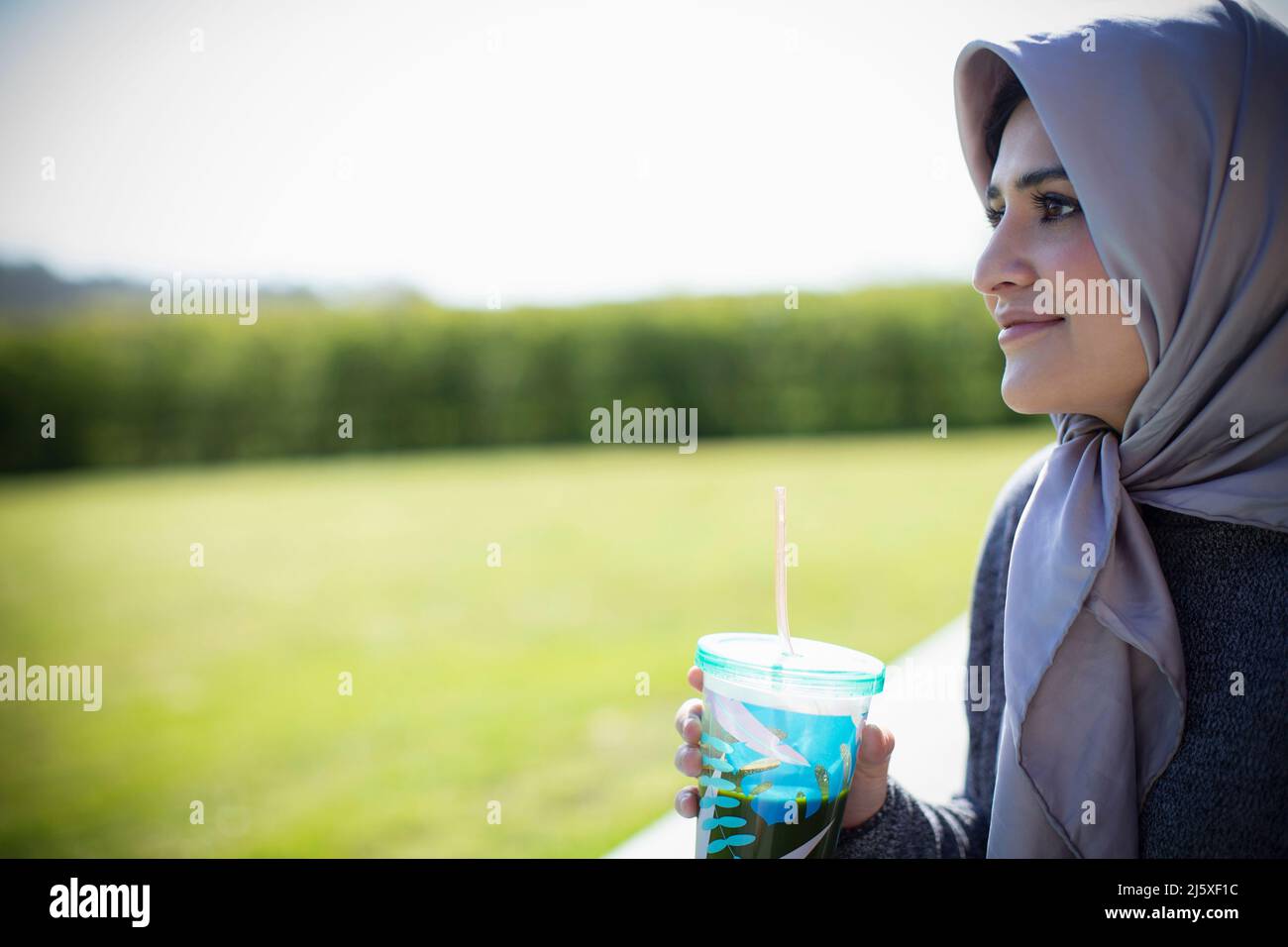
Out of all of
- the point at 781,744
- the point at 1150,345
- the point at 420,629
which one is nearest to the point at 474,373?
the point at 420,629

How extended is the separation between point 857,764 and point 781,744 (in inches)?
11.0

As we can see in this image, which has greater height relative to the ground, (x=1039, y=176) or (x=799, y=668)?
(x=1039, y=176)

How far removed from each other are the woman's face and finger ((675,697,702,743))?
64 cm

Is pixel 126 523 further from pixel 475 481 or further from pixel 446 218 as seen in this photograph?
pixel 446 218

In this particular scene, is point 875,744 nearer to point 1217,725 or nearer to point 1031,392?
point 1217,725

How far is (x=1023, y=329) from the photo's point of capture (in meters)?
1.38

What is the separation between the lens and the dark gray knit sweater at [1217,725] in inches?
44.6

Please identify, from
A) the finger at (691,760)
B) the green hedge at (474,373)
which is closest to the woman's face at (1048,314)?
the finger at (691,760)

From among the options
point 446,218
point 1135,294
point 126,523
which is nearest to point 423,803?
point 1135,294

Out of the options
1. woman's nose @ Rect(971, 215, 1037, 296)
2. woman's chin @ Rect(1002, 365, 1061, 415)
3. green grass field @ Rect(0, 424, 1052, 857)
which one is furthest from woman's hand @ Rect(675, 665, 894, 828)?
green grass field @ Rect(0, 424, 1052, 857)

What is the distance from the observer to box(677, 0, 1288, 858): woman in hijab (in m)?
1.23

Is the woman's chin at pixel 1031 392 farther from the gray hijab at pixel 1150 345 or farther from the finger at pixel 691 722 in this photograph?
the finger at pixel 691 722

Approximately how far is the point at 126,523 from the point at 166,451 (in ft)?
18.3

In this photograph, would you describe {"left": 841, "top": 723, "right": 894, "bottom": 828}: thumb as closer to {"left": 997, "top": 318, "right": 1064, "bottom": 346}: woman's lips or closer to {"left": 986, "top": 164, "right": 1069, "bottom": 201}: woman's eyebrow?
{"left": 997, "top": 318, "right": 1064, "bottom": 346}: woman's lips
